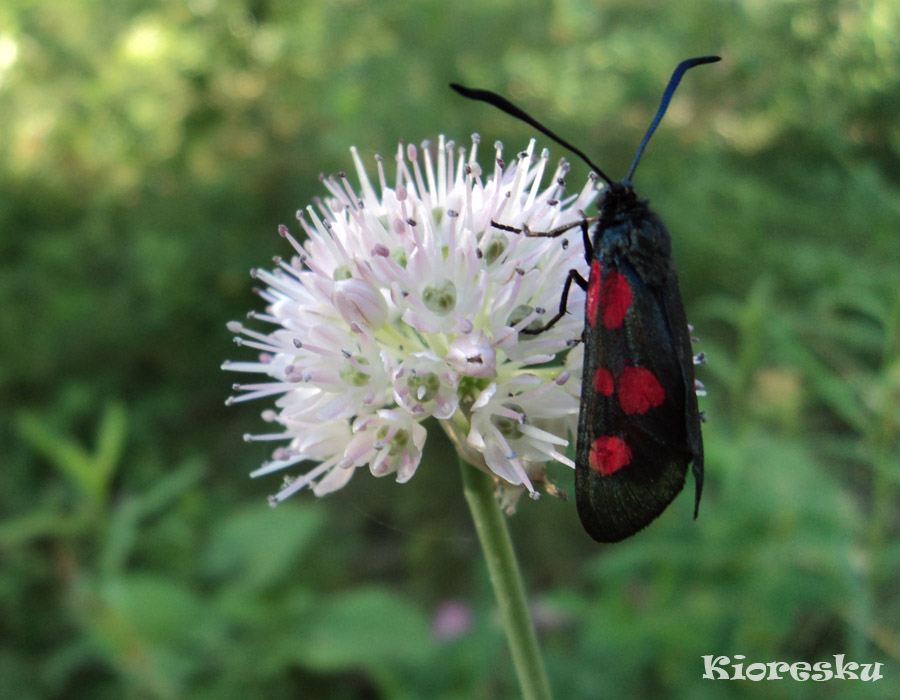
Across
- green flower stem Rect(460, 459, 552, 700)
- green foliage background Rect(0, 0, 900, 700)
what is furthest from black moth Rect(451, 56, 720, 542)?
green foliage background Rect(0, 0, 900, 700)

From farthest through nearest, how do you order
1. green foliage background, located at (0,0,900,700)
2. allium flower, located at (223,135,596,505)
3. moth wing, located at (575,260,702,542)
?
1. green foliage background, located at (0,0,900,700)
2. allium flower, located at (223,135,596,505)
3. moth wing, located at (575,260,702,542)

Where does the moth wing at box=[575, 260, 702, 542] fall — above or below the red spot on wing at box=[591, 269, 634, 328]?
below

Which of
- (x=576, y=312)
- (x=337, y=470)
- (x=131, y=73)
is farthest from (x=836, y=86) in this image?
(x=131, y=73)

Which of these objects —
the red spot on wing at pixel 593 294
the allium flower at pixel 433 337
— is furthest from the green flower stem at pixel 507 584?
the red spot on wing at pixel 593 294

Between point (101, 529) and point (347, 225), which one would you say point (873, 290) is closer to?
point (347, 225)

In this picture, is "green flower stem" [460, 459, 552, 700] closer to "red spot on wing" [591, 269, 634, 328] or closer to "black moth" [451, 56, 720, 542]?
"black moth" [451, 56, 720, 542]

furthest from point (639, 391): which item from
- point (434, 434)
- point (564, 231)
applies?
point (434, 434)
